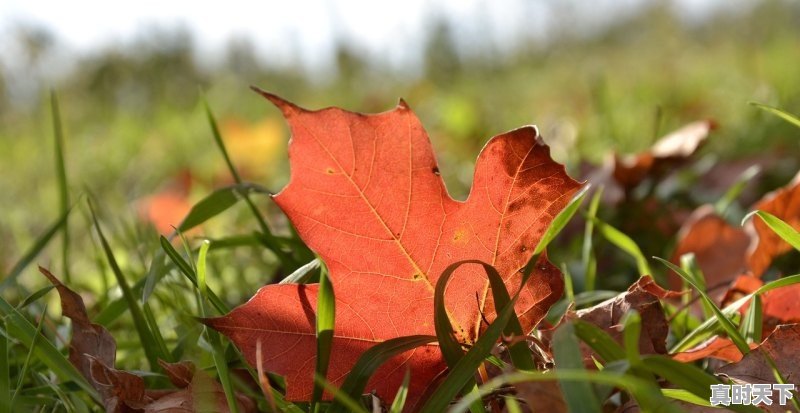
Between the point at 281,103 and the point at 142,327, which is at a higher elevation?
the point at 281,103

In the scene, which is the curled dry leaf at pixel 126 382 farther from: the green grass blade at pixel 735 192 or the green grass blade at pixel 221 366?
the green grass blade at pixel 735 192

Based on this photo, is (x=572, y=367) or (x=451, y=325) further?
(x=451, y=325)

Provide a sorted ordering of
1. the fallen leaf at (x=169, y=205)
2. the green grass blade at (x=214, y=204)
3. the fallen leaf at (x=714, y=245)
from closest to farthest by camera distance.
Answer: the green grass blade at (x=214, y=204), the fallen leaf at (x=714, y=245), the fallen leaf at (x=169, y=205)

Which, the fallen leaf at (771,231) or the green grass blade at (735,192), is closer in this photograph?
the fallen leaf at (771,231)

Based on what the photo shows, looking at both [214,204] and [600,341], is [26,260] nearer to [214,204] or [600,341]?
[214,204]

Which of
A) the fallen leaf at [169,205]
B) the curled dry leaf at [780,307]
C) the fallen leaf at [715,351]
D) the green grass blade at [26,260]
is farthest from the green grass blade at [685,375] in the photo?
the fallen leaf at [169,205]

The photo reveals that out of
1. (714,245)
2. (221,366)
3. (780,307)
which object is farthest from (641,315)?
(714,245)
